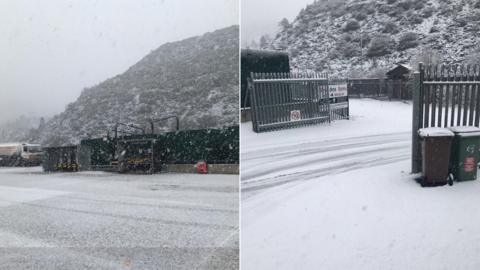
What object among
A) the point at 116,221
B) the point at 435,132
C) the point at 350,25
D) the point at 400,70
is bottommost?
the point at 116,221

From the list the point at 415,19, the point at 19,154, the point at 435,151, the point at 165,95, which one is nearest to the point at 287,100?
the point at 415,19

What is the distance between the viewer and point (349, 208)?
4.79ft

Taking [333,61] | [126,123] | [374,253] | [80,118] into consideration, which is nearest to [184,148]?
[126,123]

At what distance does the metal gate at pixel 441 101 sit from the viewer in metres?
1.66

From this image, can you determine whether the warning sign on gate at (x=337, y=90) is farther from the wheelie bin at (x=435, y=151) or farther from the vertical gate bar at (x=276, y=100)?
the wheelie bin at (x=435, y=151)

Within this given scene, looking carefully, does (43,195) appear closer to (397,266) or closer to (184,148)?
(184,148)

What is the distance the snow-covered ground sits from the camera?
130 cm

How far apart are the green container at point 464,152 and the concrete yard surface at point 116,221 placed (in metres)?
1.22

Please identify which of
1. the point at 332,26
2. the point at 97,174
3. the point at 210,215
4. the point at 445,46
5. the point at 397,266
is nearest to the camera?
the point at 397,266

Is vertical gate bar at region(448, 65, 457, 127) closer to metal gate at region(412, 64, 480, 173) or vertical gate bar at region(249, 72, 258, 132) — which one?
metal gate at region(412, 64, 480, 173)

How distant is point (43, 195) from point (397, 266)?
2695 mm

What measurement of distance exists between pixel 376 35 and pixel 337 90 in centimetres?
35

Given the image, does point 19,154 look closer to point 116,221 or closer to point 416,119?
point 116,221

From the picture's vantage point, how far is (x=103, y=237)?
7.60 feet
